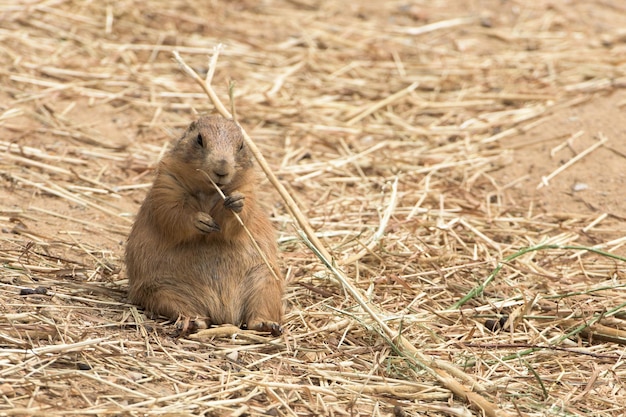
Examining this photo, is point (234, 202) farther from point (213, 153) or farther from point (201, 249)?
point (201, 249)

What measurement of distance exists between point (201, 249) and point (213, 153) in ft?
1.87

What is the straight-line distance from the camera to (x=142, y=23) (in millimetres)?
10312

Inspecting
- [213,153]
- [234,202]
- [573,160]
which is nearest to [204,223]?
[234,202]

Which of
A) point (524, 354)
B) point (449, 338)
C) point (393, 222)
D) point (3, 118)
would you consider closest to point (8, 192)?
point (3, 118)

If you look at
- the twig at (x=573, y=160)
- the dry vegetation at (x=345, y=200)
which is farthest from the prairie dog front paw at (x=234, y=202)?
the twig at (x=573, y=160)

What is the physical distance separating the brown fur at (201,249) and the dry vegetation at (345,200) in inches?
8.0

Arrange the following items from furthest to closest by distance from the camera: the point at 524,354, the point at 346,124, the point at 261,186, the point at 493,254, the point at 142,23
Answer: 1. the point at 142,23
2. the point at 346,124
3. the point at 261,186
4. the point at 493,254
5. the point at 524,354

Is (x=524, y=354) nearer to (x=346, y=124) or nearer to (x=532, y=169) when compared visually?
(x=532, y=169)

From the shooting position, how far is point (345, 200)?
736 cm

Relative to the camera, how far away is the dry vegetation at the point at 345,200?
14.4 feet

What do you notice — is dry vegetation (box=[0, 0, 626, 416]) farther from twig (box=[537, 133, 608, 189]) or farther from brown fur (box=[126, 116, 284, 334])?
brown fur (box=[126, 116, 284, 334])

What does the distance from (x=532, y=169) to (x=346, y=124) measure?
174 centimetres

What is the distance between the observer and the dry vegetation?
14.4 feet

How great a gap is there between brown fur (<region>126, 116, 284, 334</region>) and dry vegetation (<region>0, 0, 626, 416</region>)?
0.67 ft
